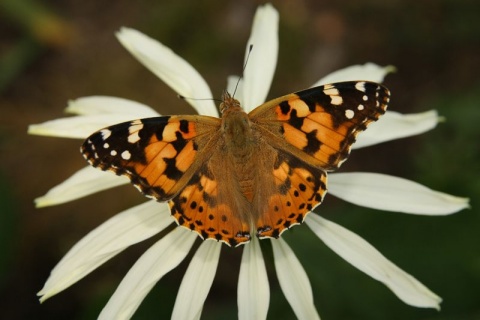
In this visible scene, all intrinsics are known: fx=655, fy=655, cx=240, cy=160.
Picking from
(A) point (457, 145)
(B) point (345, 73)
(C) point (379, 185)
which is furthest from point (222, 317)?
(A) point (457, 145)

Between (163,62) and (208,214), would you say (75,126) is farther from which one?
(208,214)

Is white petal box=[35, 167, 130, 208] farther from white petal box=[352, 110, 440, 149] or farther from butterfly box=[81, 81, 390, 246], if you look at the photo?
white petal box=[352, 110, 440, 149]

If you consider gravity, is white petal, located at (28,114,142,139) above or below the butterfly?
above

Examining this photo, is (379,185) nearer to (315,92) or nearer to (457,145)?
(315,92)

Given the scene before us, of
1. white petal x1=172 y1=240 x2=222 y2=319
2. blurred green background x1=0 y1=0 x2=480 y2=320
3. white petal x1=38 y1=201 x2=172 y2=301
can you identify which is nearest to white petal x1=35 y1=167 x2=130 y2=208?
white petal x1=38 y1=201 x2=172 y2=301

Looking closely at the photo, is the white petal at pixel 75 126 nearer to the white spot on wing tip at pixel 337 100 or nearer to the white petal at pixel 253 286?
the white petal at pixel 253 286
